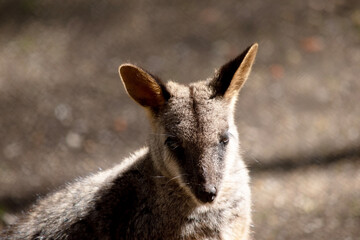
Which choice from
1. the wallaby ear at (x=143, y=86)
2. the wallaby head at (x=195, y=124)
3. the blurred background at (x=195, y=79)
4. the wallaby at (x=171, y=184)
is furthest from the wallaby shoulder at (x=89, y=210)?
the blurred background at (x=195, y=79)

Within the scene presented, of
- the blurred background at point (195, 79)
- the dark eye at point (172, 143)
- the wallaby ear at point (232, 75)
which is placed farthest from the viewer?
the blurred background at point (195, 79)

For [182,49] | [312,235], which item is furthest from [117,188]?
[182,49]

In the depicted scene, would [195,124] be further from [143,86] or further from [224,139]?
[143,86]

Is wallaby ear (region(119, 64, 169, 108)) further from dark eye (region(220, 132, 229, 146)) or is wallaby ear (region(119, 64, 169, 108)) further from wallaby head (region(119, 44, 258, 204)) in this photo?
dark eye (region(220, 132, 229, 146))

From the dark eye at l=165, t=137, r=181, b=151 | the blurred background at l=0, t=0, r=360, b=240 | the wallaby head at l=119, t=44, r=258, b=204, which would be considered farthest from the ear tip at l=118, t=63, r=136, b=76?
the blurred background at l=0, t=0, r=360, b=240

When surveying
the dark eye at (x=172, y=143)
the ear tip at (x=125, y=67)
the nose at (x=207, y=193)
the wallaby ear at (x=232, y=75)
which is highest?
the ear tip at (x=125, y=67)

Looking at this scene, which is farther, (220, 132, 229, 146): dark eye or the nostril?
(220, 132, 229, 146): dark eye

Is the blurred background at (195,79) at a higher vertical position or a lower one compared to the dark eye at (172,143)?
lower

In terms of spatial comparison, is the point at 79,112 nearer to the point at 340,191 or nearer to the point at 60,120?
the point at 60,120

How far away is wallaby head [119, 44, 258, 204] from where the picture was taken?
3285 mm

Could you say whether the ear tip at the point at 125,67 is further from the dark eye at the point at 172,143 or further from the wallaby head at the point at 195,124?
the dark eye at the point at 172,143

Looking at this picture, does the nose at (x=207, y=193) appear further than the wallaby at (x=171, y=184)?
No

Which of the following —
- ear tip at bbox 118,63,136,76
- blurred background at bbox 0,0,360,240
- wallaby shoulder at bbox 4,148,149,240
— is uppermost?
ear tip at bbox 118,63,136,76

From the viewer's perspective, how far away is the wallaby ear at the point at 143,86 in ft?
11.4
